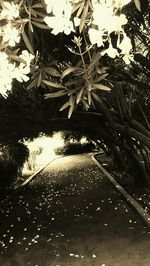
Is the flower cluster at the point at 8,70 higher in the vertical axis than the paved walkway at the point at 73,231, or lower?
higher

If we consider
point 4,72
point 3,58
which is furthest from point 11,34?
point 4,72

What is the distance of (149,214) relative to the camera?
12.1 meters

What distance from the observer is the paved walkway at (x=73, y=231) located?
916 centimetres

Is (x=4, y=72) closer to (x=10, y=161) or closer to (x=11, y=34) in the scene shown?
(x=11, y=34)

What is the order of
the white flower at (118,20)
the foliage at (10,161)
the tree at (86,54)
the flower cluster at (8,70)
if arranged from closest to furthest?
the white flower at (118,20), the tree at (86,54), the flower cluster at (8,70), the foliage at (10,161)

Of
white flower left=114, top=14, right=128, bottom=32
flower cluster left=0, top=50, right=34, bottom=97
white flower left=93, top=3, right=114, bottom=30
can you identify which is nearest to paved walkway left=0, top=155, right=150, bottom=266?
flower cluster left=0, top=50, right=34, bottom=97

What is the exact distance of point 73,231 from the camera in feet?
38.1

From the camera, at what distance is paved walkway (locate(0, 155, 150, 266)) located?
9.16 meters

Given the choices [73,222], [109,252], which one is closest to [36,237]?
[73,222]

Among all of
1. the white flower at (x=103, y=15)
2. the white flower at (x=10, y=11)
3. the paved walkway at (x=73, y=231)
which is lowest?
the paved walkway at (x=73, y=231)

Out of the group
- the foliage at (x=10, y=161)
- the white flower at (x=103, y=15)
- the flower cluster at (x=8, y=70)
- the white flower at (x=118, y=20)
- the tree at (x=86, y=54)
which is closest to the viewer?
the white flower at (x=103, y=15)

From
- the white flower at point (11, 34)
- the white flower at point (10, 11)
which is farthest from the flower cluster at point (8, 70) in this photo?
the white flower at point (10, 11)

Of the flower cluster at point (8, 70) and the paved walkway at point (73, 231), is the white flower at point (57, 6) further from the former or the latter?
the paved walkway at point (73, 231)

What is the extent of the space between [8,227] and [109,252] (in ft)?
14.5
